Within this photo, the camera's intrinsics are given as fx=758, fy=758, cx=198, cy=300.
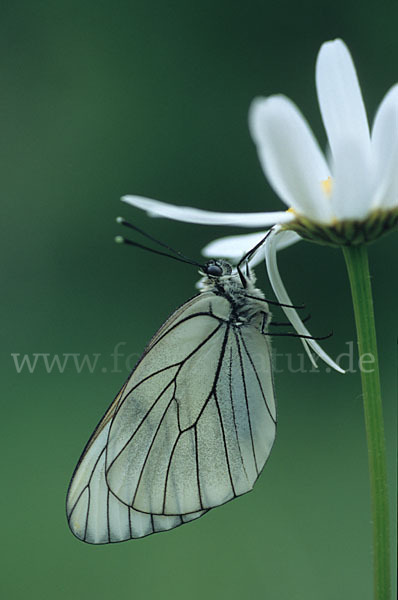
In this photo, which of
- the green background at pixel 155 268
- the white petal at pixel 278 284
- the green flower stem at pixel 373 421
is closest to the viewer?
the green flower stem at pixel 373 421

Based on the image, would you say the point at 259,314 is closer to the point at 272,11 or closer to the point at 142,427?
the point at 142,427

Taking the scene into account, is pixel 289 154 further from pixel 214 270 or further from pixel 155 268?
pixel 155 268

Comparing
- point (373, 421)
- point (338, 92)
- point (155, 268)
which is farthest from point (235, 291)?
point (155, 268)

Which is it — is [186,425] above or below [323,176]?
below

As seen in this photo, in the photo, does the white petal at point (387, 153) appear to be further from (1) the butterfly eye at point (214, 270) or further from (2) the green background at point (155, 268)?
(2) the green background at point (155, 268)

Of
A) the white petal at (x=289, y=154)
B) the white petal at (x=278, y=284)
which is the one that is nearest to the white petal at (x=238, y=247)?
the white petal at (x=278, y=284)

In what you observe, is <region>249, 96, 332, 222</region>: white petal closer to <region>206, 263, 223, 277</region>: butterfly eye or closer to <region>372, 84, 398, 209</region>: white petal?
<region>372, 84, 398, 209</region>: white petal
